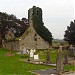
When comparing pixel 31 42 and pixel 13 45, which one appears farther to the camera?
pixel 31 42

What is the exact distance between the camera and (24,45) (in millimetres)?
67375

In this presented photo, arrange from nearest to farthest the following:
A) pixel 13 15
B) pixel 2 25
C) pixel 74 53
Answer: pixel 74 53 → pixel 2 25 → pixel 13 15

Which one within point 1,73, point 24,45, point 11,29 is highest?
point 11,29

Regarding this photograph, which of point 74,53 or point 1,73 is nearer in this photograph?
point 1,73

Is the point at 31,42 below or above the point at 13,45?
above

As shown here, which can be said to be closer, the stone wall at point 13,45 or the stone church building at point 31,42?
the stone wall at point 13,45

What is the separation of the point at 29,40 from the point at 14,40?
4117 millimetres

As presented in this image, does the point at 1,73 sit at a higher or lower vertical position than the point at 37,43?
lower

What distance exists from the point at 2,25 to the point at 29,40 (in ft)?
37.9

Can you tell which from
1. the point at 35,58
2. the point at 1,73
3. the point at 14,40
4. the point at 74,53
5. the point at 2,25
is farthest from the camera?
the point at 2,25

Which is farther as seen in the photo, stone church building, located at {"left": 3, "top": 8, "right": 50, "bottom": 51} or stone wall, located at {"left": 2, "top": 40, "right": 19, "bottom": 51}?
stone church building, located at {"left": 3, "top": 8, "right": 50, "bottom": 51}

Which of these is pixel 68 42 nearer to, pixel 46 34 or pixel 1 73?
pixel 46 34

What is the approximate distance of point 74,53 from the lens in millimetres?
37281

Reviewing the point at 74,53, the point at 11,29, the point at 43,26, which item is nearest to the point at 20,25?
the point at 11,29
